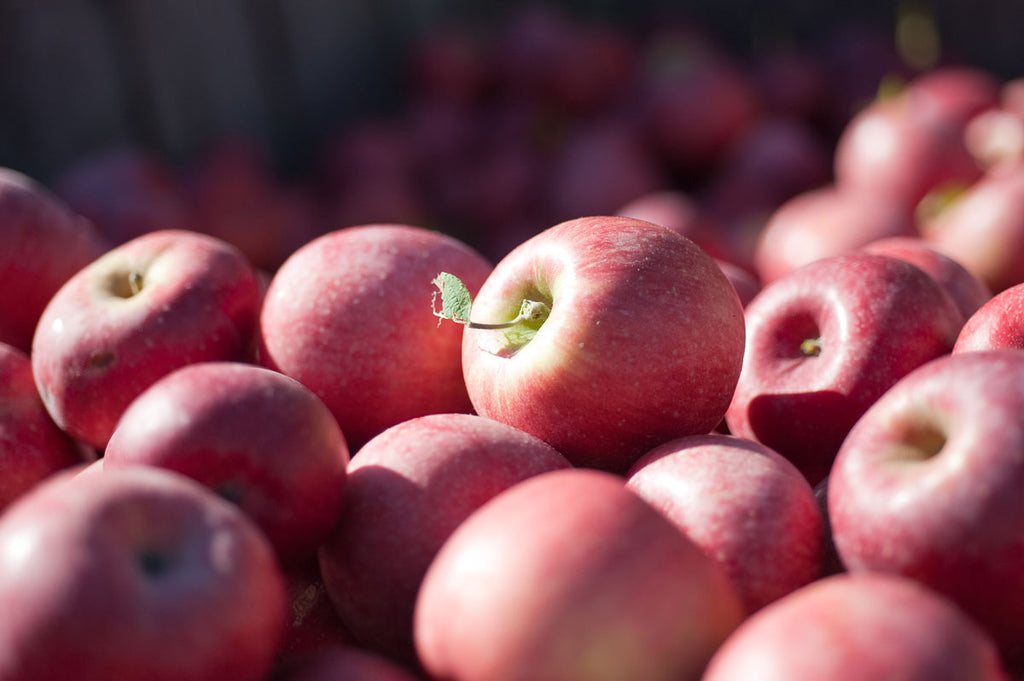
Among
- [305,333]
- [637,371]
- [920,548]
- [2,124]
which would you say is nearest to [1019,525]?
[920,548]

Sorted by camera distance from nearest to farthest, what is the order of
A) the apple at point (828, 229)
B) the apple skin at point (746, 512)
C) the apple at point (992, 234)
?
the apple skin at point (746, 512) → the apple at point (992, 234) → the apple at point (828, 229)

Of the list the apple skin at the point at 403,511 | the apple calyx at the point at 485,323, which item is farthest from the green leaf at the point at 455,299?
the apple skin at the point at 403,511

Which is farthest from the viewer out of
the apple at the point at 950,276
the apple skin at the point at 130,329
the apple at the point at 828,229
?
the apple at the point at 828,229

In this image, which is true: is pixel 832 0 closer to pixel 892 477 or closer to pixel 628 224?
pixel 628 224

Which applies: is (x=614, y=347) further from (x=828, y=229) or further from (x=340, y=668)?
(x=828, y=229)

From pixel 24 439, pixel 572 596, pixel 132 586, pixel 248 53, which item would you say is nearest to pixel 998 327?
pixel 572 596

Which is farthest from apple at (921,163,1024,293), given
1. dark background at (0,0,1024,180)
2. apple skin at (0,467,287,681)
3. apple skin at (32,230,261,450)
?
dark background at (0,0,1024,180)

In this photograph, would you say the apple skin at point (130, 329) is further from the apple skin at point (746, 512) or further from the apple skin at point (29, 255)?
the apple skin at point (746, 512)
